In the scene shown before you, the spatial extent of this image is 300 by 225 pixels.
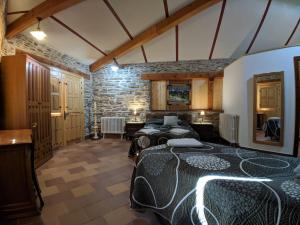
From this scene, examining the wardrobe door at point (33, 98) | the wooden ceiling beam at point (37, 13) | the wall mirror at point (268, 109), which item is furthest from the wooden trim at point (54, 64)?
the wall mirror at point (268, 109)

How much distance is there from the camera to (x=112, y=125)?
23.1 ft

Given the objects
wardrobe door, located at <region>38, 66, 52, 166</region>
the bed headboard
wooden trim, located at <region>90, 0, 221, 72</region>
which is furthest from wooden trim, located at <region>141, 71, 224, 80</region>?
wardrobe door, located at <region>38, 66, 52, 166</region>

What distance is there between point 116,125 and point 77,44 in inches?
124

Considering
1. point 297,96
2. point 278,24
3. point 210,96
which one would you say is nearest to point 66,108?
point 210,96

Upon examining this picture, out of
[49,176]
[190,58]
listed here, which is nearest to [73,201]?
[49,176]

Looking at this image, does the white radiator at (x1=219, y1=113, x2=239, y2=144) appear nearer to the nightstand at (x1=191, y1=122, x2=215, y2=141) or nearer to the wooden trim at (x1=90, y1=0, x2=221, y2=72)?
the nightstand at (x1=191, y1=122, x2=215, y2=141)

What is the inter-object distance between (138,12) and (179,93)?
3.42 m

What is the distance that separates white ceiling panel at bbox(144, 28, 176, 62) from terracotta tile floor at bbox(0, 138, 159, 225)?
3729mm

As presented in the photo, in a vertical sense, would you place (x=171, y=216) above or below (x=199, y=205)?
below

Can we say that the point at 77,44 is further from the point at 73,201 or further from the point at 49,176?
the point at 73,201

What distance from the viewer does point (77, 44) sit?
5.28 m

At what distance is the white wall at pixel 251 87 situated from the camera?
4191mm

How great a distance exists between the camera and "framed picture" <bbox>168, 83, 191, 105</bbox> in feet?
22.7

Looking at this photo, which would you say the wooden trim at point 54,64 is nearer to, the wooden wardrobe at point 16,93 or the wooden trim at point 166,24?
the wooden wardrobe at point 16,93
